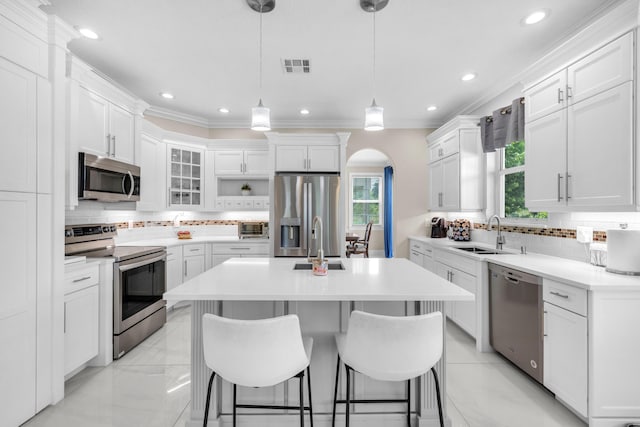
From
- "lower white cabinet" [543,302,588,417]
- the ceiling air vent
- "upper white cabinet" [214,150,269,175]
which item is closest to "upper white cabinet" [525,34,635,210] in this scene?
"lower white cabinet" [543,302,588,417]

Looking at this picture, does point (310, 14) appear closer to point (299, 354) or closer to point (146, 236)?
point (299, 354)

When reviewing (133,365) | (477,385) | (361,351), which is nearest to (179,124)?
(133,365)

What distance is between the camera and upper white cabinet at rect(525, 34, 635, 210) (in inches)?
75.0

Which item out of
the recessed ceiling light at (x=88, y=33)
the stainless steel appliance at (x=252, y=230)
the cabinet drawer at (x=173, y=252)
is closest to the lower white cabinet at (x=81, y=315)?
the cabinet drawer at (x=173, y=252)

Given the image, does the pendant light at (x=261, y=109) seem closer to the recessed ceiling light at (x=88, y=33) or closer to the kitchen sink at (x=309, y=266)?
the kitchen sink at (x=309, y=266)

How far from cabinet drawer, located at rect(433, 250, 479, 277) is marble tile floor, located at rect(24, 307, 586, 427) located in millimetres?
774

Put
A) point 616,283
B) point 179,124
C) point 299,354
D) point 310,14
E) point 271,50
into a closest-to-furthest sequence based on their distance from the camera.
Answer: point 299,354 → point 616,283 → point 310,14 → point 271,50 → point 179,124

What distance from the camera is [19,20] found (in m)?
1.91

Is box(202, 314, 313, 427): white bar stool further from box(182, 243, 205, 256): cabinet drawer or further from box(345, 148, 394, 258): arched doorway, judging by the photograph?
box(345, 148, 394, 258): arched doorway

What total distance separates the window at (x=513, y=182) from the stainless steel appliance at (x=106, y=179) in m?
4.14

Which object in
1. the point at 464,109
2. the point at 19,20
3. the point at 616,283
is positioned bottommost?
the point at 616,283

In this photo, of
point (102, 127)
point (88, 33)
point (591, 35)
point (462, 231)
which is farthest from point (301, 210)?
point (591, 35)

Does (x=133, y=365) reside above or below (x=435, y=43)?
below

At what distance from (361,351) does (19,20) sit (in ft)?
8.87
